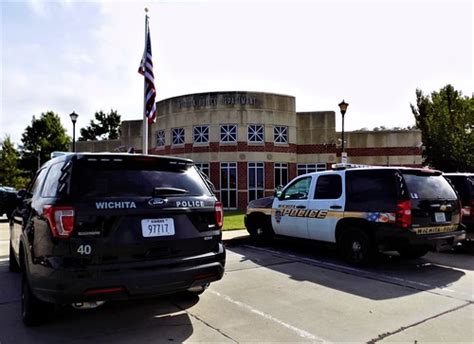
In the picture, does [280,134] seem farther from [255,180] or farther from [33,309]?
[33,309]

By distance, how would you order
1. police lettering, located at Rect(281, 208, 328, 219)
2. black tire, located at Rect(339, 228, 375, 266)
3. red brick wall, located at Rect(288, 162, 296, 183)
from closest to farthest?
black tire, located at Rect(339, 228, 375, 266)
police lettering, located at Rect(281, 208, 328, 219)
red brick wall, located at Rect(288, 162, 296, 183)

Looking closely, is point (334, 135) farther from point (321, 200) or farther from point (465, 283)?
point (465, 283)

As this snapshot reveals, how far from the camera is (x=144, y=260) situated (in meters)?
3.83

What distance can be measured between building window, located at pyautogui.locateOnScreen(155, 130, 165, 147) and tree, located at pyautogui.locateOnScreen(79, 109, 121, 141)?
1805 inches

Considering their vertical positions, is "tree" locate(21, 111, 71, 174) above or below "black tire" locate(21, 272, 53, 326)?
above

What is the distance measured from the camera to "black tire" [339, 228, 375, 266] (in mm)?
7176

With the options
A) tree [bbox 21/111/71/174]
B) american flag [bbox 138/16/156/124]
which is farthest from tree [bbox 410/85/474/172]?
tree [bbox 21/111/71/174]

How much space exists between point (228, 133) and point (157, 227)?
20166mm

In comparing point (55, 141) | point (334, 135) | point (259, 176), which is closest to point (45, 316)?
point (259, 176)

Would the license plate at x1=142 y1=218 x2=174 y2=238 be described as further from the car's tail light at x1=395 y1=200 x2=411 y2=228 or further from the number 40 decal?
the car's tail light at x1=395 y1=200 x2=411 y2=228

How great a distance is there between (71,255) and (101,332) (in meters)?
1.11

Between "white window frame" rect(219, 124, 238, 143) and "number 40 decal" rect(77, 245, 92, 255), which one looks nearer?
"number 40 decal" rect(77, 245, 92, 255)

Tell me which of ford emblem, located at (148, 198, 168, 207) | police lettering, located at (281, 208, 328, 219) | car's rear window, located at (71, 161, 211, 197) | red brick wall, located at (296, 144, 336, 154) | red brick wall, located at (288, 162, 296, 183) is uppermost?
red brick wall, located at (296, 144, 336, 154)

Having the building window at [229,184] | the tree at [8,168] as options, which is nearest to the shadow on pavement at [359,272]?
the building window at [229,184]
